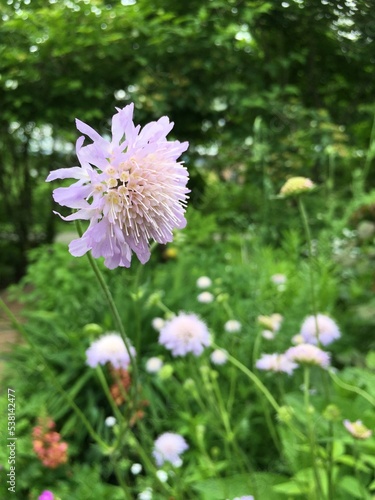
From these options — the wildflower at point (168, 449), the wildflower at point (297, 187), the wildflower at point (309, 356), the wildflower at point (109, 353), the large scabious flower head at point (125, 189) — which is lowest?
the wildflower at point (168, 449)

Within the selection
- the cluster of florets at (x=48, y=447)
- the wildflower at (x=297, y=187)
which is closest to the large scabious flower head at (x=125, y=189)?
the wildflower at (x=297, y=187)

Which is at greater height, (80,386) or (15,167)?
(80,386)

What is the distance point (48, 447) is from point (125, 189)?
3.91 ft

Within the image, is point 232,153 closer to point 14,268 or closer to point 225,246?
point 225,246

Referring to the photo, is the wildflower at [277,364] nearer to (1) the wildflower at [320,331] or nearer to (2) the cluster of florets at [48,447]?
(1) the wildflower at [320,331]

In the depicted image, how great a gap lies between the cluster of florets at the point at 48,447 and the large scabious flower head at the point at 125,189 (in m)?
1.09

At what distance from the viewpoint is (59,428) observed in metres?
1.67

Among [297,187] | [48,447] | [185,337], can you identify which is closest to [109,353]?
[185,337]

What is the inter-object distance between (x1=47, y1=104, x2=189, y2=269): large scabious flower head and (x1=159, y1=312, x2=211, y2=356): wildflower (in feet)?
1.88

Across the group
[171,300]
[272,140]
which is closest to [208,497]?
[171,300]

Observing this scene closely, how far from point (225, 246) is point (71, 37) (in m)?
1.21

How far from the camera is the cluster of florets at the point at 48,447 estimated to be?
1.29 m

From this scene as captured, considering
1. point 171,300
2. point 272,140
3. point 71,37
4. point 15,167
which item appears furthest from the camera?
point 15,167

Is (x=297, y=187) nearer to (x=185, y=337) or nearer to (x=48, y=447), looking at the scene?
(x=185, y=337)
